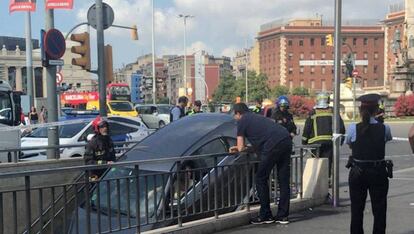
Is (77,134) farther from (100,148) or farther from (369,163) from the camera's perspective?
(369,163)

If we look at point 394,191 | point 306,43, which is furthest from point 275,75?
point 394,191

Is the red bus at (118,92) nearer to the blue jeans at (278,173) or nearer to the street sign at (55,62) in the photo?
the street sign at (55,62)

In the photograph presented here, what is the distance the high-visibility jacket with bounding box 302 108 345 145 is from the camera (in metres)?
10.7

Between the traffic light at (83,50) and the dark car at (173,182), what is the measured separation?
342 cm

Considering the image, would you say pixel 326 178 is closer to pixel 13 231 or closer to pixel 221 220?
pixel 221 220

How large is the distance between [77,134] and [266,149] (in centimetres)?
962

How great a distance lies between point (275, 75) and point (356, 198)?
144323 mm

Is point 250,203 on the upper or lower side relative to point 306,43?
lower

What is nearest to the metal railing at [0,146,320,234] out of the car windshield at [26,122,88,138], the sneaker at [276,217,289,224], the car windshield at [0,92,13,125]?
the sneaker at [276,217,289,224]

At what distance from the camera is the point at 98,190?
6.42 meters

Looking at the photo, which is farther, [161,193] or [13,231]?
[161,193]

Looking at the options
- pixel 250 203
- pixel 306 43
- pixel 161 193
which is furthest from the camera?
pixel 306 43

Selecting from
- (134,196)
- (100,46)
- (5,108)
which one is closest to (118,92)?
(5,108)

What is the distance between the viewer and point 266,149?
25.0 feet
